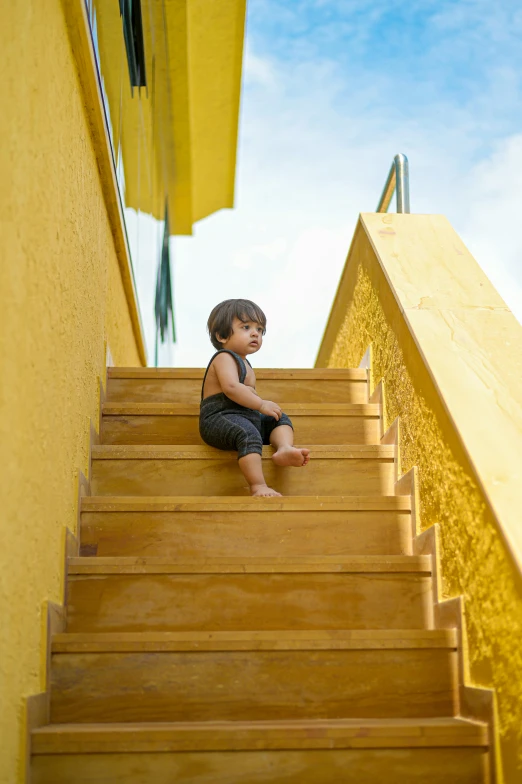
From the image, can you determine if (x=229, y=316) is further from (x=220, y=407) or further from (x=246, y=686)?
(x=246, y=686)

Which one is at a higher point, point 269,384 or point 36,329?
point 269,384

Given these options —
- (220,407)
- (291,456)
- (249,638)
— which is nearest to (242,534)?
(291,456)

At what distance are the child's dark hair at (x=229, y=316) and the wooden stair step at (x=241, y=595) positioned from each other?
122 centimetres

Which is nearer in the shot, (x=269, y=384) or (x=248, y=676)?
(x=248, y=676)

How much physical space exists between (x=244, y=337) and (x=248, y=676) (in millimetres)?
1504

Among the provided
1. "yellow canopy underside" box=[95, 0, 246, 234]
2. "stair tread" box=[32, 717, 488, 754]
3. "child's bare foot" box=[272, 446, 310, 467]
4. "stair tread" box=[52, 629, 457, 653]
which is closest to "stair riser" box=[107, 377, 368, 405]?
"child's bare foot" box=[272, 446, 310, 467]

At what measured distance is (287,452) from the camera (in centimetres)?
255

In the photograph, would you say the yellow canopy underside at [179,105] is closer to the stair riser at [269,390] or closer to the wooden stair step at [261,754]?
the stair riser at [269,390]

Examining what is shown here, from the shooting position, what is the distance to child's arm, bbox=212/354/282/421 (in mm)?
2787

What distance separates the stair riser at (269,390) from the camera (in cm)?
330

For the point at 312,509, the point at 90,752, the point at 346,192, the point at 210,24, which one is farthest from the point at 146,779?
the point at 346,192

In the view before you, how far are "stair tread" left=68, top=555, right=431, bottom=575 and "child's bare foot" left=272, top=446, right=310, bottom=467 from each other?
481 mm

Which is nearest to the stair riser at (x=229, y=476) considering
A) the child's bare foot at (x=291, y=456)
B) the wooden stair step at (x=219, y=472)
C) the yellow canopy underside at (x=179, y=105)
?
the wooden stair step at (x=219, y=472)

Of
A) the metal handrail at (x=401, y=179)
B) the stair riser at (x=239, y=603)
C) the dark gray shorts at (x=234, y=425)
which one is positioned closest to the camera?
the stair riser at (x=239, y=603)
